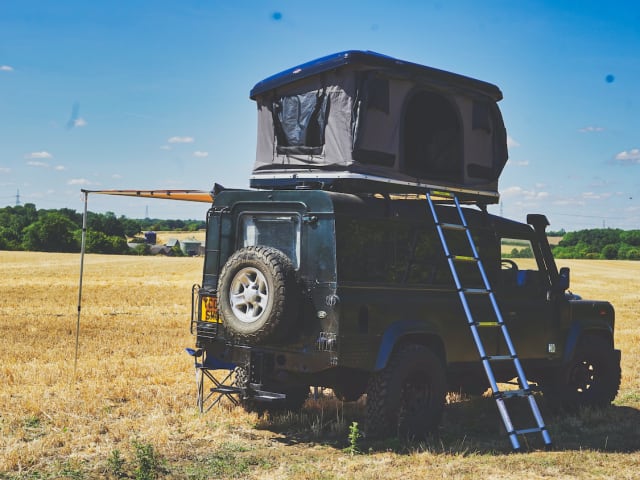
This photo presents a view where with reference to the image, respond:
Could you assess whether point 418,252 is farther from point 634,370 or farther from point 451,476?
point 634,370

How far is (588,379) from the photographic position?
30.7ft

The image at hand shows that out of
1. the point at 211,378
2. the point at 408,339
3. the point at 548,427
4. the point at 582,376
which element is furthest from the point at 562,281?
the point at 211,378

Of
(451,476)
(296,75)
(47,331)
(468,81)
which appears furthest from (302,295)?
(47,331)

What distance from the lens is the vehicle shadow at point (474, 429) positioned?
276 inches

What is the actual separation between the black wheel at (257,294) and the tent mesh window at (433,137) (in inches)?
87.0

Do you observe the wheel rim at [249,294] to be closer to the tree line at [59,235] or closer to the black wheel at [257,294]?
the black wheel at [257,294]

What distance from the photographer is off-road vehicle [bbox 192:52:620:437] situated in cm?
684

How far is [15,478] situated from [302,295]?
273cm

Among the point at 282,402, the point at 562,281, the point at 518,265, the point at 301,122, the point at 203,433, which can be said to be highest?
the point at 301,122

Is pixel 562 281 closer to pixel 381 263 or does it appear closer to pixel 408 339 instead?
pixel 408 339

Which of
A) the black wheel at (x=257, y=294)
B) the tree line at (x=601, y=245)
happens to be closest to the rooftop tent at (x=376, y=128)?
the black wheel at (x=257, y=294)

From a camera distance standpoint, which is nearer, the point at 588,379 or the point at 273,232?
the point at 273,232

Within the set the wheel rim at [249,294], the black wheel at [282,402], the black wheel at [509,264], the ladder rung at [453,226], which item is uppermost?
the ladder rung at [453,226]

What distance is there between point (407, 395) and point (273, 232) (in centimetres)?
200
